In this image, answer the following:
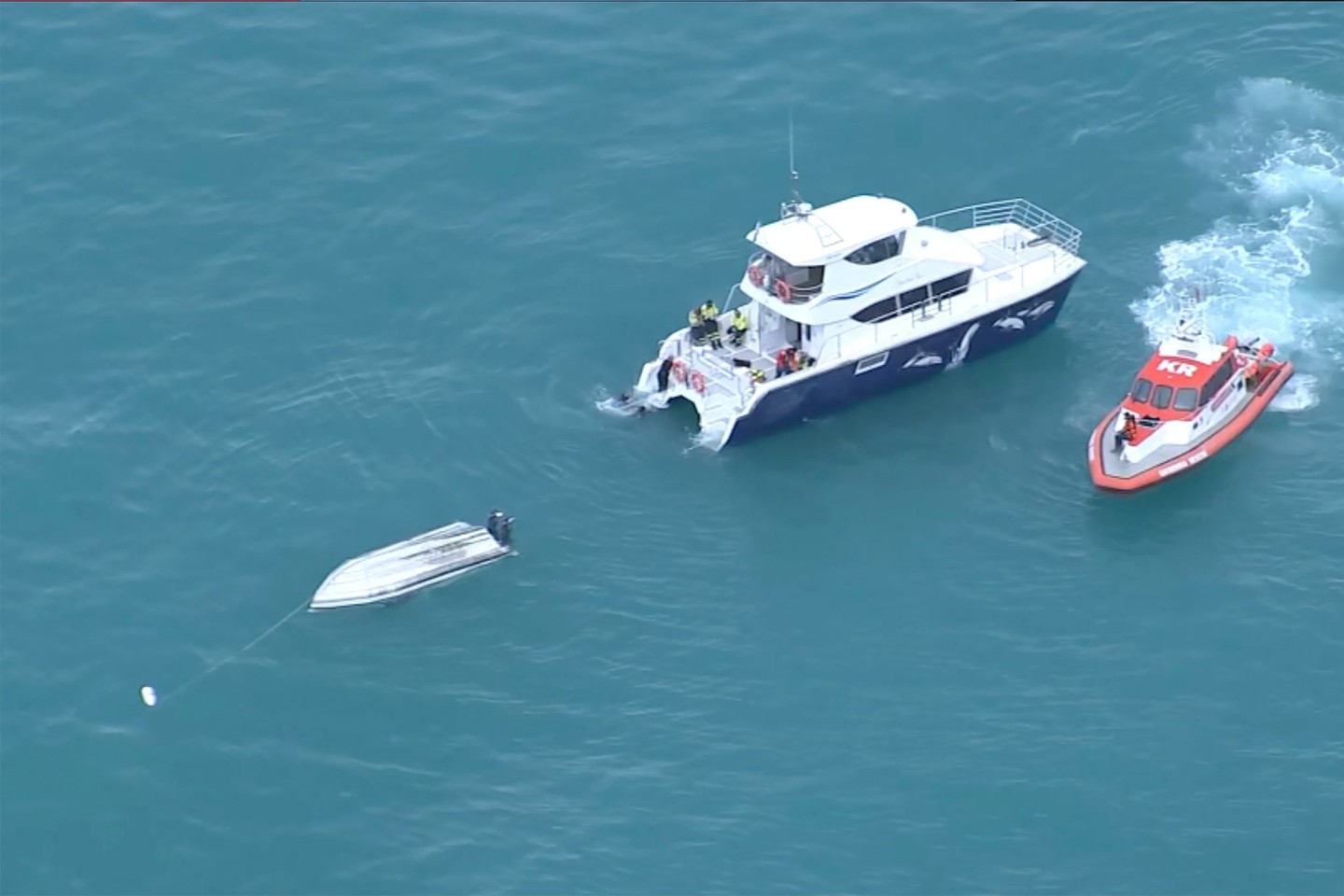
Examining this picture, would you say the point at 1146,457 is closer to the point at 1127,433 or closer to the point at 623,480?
the point at 1127,433

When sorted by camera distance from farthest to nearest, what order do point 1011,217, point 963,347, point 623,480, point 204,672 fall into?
point 1011,217, point 963,347, point 623,480, point 204,672

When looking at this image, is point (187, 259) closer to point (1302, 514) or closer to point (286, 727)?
point (286, 727)

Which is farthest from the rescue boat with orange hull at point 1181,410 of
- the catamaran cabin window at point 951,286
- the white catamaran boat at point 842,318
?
the catamaran cabin window at point 951,286

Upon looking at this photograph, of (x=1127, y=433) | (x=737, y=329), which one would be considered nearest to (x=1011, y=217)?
(x=737, y=329)

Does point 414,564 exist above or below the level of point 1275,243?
below

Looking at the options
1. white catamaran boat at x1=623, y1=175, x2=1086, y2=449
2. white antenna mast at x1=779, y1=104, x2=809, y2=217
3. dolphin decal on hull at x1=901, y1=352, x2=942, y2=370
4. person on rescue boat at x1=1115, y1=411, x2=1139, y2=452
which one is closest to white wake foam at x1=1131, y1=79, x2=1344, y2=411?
white catamaran boat at x1=623, y1=175, x2=1086, y2=449

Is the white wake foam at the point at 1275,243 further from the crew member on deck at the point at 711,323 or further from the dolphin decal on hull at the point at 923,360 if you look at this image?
the crew member on deck at the point at 711,323
